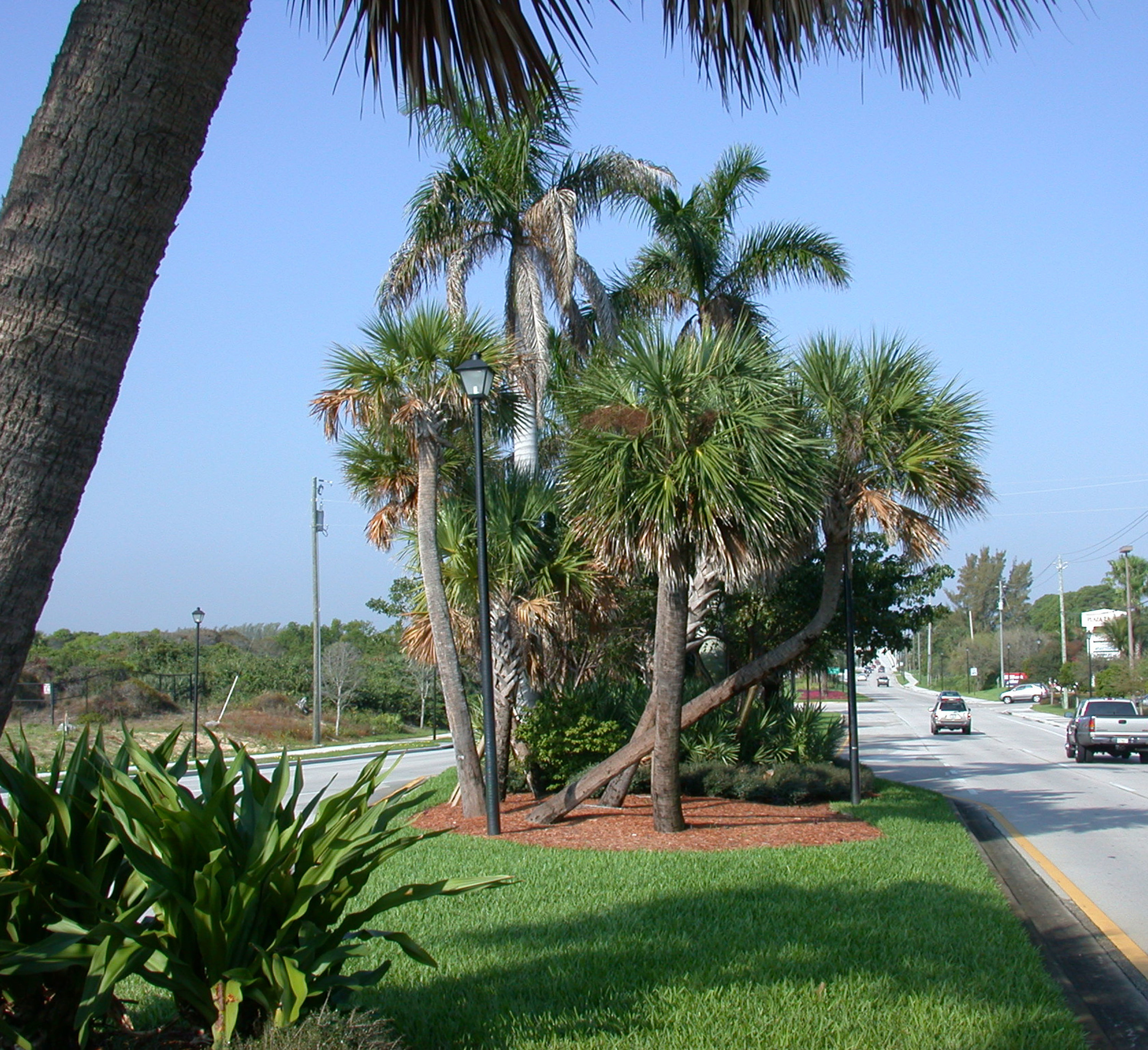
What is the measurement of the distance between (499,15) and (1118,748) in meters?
28.8

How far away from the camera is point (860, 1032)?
514 centimetres

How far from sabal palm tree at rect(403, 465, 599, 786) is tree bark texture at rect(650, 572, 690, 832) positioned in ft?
9.25

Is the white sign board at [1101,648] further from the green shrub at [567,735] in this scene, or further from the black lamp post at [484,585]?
the black lamp post at [484,585]

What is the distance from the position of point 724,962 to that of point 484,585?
695 centimetres

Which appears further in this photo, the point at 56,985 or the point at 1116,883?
the point at 1116,883

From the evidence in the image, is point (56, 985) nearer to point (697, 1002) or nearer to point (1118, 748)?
point (697, 1002)

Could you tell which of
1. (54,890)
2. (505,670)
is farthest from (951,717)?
(54,890)

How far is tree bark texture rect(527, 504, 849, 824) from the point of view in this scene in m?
13.3

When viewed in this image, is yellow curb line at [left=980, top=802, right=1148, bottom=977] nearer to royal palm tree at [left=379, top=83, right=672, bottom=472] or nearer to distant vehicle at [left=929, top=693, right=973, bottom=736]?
royal palm tree at [left=379, top=83, right=672, bottom=472]

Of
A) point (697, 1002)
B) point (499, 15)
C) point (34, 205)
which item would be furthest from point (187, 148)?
point (697, 1002)

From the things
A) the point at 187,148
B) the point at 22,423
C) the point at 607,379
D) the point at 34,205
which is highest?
the point at 607,379

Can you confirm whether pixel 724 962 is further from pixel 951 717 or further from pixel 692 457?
pixel 951 717

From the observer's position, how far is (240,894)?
427cm

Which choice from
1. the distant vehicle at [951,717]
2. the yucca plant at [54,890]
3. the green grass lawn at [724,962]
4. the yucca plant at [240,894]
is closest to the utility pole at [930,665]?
the distant vehicle at [951,717]
